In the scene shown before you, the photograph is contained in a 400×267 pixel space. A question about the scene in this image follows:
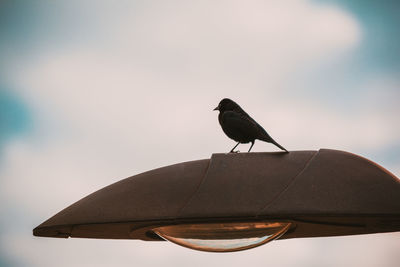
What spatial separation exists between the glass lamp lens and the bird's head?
1476mm

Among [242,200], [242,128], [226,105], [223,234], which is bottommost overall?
[223,234]

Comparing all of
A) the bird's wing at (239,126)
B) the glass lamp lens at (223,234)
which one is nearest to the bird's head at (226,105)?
the bird's wing at (239,126)

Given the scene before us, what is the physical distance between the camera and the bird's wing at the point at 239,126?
3191 millimetres

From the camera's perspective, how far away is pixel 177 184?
6.66 ft

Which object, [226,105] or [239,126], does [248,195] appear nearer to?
[239,126]

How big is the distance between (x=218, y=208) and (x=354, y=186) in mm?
467

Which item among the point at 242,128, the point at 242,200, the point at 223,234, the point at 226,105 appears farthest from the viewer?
the point at 226,105

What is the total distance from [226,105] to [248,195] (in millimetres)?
2253

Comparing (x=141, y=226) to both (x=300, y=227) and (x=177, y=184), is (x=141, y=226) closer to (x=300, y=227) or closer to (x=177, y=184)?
(x=177, y=184)

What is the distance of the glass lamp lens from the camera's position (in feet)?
7.48

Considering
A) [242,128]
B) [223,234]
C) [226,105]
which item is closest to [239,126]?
[242,128]

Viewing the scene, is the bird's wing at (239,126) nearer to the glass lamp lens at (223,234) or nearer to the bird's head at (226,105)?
the bird's head at (226,105)

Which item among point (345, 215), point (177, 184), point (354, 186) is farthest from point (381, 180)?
point (177, 184)

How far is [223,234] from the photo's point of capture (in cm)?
235
